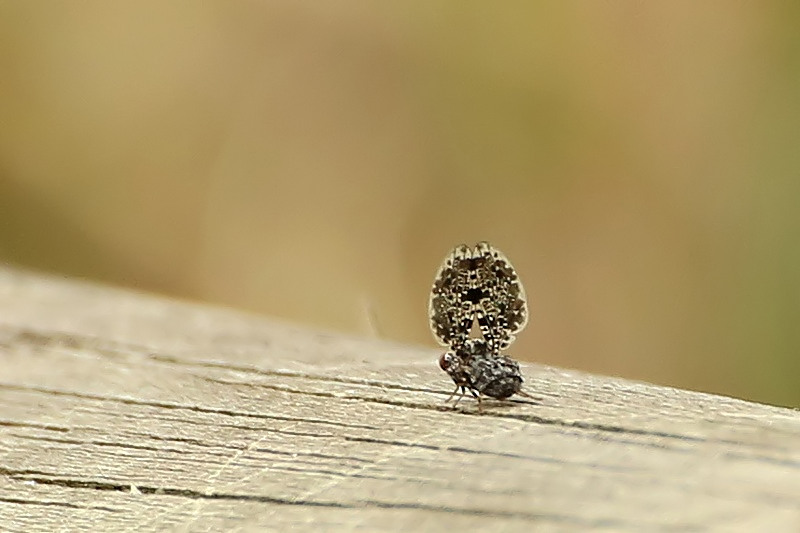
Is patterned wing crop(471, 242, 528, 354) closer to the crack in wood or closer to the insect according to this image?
the insect

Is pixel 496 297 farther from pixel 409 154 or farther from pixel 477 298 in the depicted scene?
pixel 409 154

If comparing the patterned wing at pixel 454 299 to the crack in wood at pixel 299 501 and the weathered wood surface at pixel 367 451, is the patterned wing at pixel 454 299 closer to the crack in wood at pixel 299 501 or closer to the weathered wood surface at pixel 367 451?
the weathered wood surface at pixel 367 451

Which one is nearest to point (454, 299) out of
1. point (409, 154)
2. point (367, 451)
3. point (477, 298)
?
point (477, 298)

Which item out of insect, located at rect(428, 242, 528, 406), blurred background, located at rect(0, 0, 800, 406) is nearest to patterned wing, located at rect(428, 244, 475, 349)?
insect, located at rect(428, 242, 528, 406)

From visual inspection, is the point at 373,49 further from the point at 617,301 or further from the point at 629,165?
the point at 617,301

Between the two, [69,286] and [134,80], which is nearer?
[69,286]

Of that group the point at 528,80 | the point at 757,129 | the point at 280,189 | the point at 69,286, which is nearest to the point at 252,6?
the point at 280,189

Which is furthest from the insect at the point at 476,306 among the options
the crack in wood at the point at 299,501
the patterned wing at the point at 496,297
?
the crack in wood at the point at 299,501

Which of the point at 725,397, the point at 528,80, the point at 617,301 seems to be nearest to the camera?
the point at 725,397
